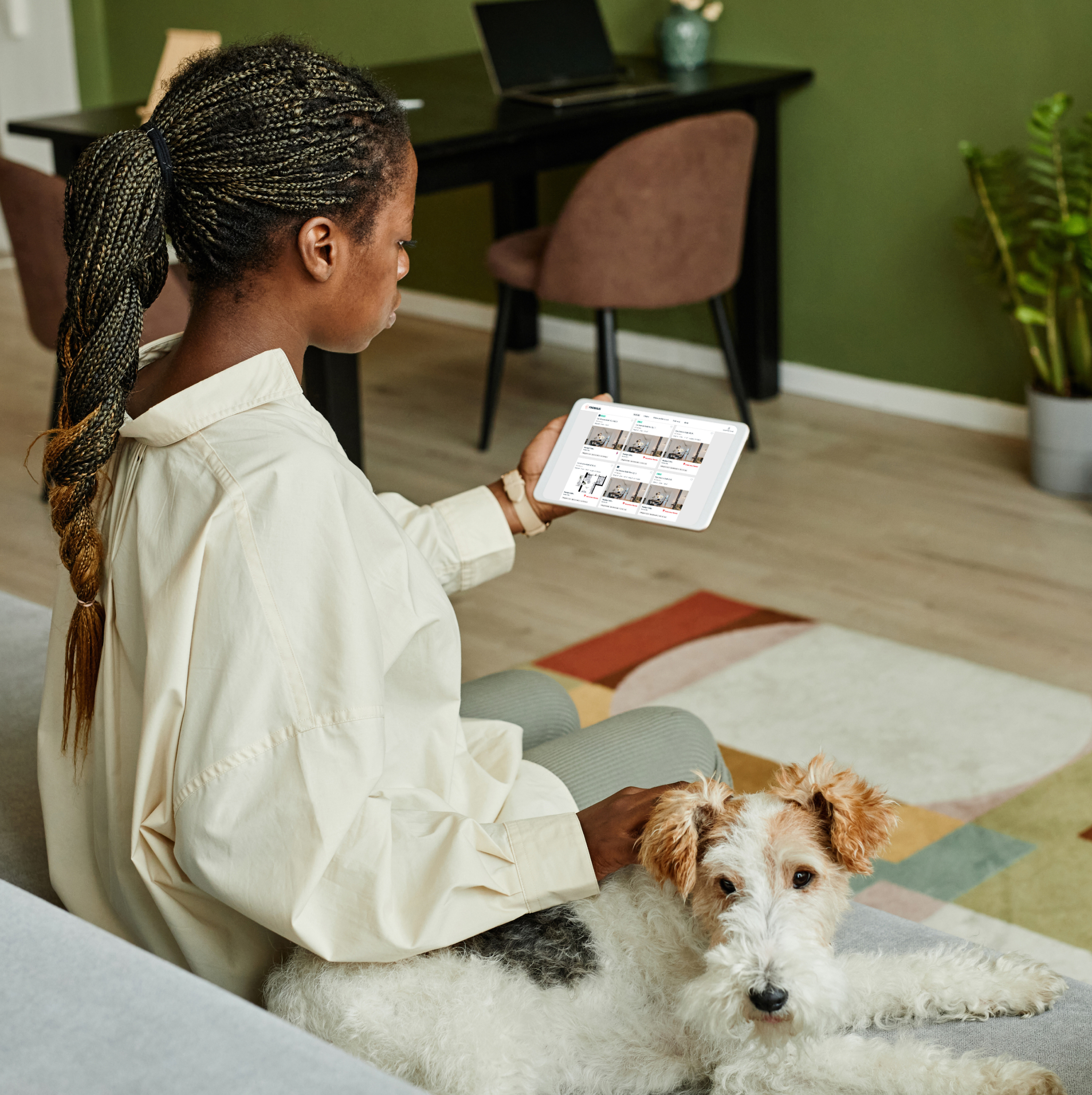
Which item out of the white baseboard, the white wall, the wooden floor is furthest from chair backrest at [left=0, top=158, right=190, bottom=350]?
the white wall

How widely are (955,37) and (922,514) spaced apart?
1261 mm

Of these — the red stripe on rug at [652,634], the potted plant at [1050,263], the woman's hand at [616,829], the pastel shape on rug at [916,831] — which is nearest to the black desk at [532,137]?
the potted plant at [1050,263]

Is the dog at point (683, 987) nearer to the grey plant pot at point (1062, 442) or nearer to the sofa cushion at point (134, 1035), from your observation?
the sofa cushion at point (134, 1035)

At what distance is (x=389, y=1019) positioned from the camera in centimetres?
95

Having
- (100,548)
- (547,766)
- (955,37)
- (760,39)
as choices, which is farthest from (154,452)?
(760,39)

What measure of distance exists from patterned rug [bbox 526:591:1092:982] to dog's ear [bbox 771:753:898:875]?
0.89 m

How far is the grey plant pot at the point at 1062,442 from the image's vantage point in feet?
10.8

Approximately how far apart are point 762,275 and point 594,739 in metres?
2.93

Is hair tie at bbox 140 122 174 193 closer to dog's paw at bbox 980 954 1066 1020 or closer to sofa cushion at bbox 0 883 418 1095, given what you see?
sofa cushion at bbox 0 883 418 1095

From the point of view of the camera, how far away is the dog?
95 cm

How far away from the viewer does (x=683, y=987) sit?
101cm

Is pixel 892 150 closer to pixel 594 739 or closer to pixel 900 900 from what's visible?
pixel 900 900

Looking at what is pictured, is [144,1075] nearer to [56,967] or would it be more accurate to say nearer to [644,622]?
[56,967]

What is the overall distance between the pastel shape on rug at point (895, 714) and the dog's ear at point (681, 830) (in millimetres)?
1227
